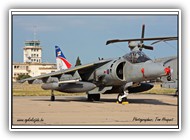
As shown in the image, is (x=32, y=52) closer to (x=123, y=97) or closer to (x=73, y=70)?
(x=73, y=70)

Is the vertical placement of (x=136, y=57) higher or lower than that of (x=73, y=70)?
higher

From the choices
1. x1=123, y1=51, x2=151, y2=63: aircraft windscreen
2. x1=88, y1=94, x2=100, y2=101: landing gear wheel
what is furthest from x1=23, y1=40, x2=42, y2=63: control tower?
x1=88, y1=94, x2=100, y2=101: landing gear wheel

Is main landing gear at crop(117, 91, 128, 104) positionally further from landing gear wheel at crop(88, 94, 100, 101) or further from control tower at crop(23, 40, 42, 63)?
control tower at crop(23, 40, 42, 63)

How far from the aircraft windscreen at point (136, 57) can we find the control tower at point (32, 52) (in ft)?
14.2

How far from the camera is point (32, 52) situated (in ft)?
33.1

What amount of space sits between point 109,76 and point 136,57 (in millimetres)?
1540

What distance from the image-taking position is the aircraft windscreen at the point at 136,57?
13383 millimetres


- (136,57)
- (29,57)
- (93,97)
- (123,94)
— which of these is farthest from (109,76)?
(29,57)

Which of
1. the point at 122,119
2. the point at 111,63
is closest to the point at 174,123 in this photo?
the point at 122,119

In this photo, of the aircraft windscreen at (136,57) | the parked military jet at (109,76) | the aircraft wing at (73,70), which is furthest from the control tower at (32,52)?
the aircraft windscreen at (136,57)

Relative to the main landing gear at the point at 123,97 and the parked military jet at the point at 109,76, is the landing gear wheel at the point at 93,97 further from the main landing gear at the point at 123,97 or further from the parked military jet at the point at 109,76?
the main landing gear at the point at 123,97

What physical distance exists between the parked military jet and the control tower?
369cm
